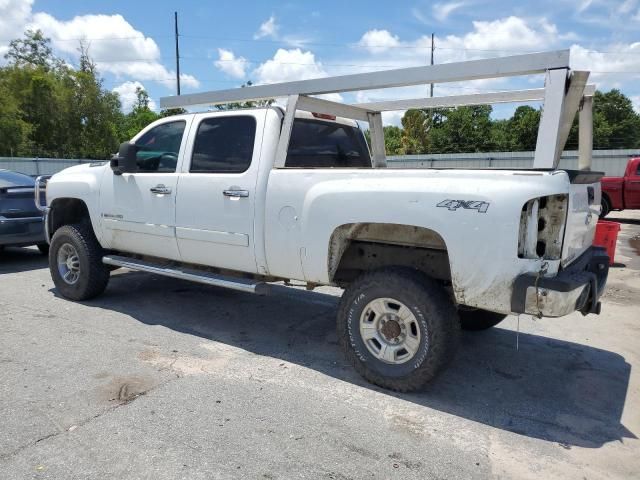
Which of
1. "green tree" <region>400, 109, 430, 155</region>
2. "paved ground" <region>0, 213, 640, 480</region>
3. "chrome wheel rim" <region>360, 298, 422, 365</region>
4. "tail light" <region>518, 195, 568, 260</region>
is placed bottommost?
"paved ground" <region>0, 213, 640, 480</region>

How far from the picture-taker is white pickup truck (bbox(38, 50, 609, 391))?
128 inches

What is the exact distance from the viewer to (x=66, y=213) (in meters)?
6.35

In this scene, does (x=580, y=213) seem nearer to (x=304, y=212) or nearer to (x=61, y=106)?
(x=304, y=212)

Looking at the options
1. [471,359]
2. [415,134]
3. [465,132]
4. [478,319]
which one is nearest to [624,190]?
[478,319]

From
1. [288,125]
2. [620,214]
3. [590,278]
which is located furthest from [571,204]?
[620,214]

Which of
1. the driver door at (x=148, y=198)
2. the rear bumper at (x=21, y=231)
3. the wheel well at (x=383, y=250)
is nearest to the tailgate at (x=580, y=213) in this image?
the wheel well at (x=383, y=250)

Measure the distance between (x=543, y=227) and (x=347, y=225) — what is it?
1.36 meters

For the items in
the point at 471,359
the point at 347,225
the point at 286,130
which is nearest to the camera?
the point at 347,225

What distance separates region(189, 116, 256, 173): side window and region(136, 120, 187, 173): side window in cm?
30

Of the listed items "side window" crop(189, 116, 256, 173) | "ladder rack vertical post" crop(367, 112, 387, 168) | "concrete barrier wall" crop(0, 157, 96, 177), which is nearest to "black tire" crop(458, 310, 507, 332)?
"ladder rack vertical post" crop(367, 112, 387, 168)

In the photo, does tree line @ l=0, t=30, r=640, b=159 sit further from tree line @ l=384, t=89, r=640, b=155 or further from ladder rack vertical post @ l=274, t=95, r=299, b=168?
ladder rack vertical post @ l=274, t=95, r=299, b=168

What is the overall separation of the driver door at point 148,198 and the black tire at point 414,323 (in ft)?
6.83

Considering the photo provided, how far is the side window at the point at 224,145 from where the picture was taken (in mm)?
4590

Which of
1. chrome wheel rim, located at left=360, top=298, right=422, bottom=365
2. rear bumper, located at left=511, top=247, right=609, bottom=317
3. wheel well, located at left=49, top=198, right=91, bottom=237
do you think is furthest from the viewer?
wheel well, located at left=49, top=198, right=91, bottom=237
